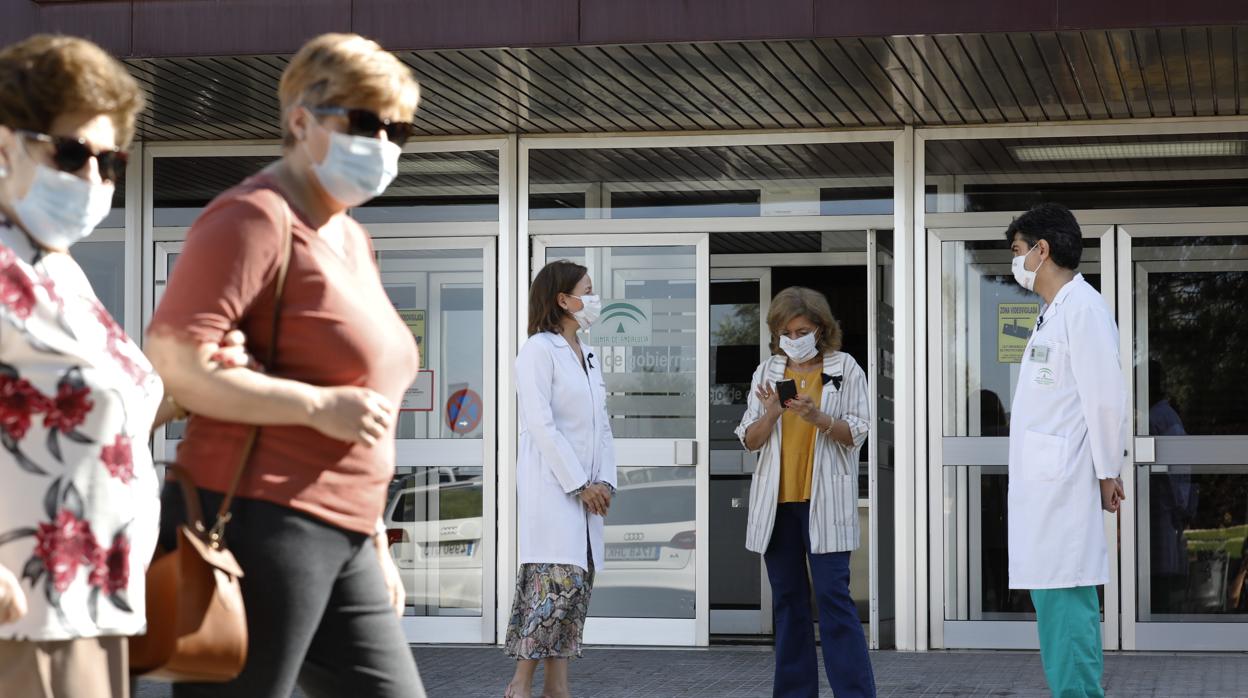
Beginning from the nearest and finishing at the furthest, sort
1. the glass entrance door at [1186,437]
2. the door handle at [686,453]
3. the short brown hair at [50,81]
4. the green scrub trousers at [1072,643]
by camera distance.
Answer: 1. the short brown hair at [50,81]
2. the green scrub trousers at [1072,643]
3. the glass entrance door at [1186,437]
4. the door handle at [686,453]

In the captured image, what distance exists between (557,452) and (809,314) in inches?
46.4

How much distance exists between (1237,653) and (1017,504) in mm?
3852

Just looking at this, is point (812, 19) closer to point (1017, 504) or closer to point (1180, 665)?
point (1017, 504)

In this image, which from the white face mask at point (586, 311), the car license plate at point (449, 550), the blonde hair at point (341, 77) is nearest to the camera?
the blonde hair at point (341, 77)

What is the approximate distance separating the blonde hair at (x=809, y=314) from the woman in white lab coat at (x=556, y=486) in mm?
808

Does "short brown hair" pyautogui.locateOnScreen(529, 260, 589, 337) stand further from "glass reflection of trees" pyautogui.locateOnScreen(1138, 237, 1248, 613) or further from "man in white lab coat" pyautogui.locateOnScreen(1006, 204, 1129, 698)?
"glass reflection of trees" pyautogui.locateOnScreen(1138, 237, 1248, 613)

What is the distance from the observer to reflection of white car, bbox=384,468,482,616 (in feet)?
31.3

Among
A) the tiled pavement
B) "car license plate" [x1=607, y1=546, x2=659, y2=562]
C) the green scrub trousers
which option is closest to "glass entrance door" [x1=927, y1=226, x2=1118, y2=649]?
the tiled pavement

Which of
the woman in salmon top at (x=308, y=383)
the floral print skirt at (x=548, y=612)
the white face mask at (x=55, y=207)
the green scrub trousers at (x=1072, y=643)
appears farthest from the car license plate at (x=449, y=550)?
the white face mask at (x=55, y=207)

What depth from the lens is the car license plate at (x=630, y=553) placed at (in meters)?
9.51

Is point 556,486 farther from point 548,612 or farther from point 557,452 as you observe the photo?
point 548,612

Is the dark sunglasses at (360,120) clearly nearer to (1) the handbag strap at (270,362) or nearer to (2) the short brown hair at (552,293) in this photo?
(1) the handbag strap at (270,362)

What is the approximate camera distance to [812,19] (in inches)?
289

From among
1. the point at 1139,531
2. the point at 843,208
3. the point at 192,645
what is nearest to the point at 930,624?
the point at 1139,531
